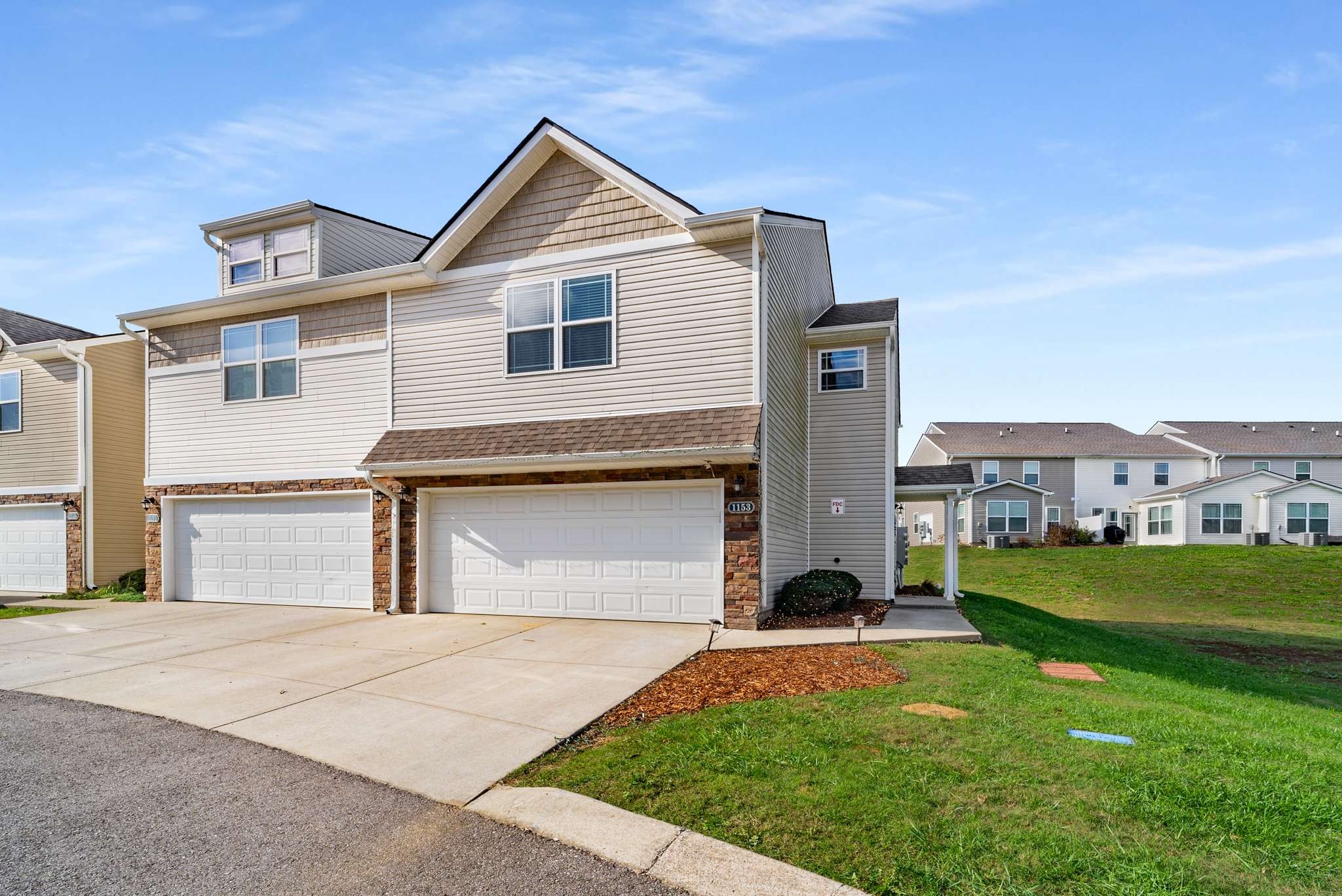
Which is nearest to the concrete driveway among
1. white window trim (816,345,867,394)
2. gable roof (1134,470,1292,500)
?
white window trim (816,345,867,394)

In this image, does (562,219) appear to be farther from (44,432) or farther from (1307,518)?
(1307,518)

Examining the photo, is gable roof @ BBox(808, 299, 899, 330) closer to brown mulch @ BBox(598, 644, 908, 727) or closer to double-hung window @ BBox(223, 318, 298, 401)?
brown mulch @ BBox(598, 644, 908, 727)

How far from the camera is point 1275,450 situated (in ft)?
129

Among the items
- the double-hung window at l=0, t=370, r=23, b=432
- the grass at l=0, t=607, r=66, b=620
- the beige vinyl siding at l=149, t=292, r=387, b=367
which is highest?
the beige vinyl siding at l=149, t=292, r=387, b=367

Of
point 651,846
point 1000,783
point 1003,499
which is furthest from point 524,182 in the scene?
point 1003,499

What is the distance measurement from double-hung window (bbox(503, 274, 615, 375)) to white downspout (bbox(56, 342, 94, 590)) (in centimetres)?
1207

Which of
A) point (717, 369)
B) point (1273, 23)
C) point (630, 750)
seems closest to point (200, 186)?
point (717, 369)

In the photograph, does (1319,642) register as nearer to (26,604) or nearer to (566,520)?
(566,520)

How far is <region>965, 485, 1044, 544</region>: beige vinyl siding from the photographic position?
36.5 m

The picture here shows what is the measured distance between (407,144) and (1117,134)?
11502 millimetres

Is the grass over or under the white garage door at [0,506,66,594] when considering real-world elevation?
under

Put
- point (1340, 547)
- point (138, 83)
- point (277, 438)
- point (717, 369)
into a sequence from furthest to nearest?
point (1340, 547)
point (277, 438)
point (717, 369)
point (138, 83)

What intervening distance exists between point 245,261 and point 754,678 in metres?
14.5

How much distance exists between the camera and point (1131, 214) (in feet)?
45.8
